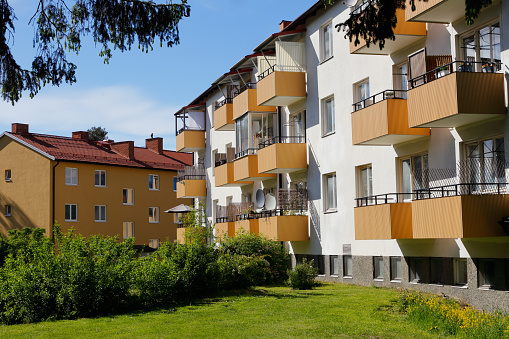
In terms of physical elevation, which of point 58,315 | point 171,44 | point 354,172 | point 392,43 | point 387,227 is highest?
point 392,43

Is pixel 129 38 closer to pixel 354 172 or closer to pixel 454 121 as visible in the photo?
pixel 454 121

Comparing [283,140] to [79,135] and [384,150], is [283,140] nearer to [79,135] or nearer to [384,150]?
[384,150]

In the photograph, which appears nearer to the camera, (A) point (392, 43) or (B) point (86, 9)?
(B) point (86, 9)

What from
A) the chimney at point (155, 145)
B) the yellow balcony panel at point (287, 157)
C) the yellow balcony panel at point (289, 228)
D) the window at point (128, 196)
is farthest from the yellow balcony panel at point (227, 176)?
the chimney at point (155, 145)

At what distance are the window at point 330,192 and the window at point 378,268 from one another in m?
3.74

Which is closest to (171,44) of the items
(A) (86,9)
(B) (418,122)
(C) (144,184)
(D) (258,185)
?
(A) (86,9)

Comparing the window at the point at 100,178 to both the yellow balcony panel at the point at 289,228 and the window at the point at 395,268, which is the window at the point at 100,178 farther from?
the window at the point at 395,268

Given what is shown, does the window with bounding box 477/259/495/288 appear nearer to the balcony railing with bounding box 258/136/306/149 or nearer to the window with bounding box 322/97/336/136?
the window with bounding box 322/97/336/136

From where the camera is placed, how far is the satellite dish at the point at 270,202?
31609mm

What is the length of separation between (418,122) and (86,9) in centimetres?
960

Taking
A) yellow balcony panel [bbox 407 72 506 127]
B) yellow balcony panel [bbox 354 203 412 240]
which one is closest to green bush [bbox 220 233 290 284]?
yellow balcony panel [bbox 354 203 412 240]

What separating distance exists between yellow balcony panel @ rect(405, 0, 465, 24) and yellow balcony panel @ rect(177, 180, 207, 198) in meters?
26.9

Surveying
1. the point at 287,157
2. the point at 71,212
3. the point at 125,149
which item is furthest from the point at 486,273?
the point at 125,149

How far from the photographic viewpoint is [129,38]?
47.7 feet
